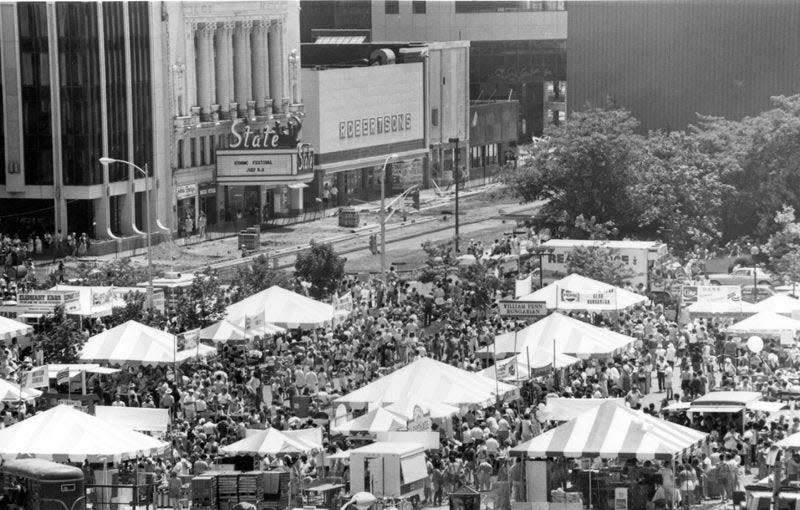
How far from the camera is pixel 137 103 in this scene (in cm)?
9750

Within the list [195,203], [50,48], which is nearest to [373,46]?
[195,203]

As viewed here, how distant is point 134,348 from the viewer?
53781mm

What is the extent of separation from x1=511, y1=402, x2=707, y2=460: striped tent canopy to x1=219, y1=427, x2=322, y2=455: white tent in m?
4.48

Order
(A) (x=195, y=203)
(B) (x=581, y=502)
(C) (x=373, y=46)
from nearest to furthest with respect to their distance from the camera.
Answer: (B) (x=581, y=502)
(A) (x=195, y=203)
(C) (x=373, y=46)

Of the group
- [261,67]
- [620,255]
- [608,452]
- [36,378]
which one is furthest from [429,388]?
[261,67]

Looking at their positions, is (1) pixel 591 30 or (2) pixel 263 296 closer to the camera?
(2) pixel 263 296

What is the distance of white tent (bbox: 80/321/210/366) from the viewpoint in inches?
2104

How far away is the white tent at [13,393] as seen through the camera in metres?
47.7

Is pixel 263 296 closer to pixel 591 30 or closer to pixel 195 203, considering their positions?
pixel 195 203

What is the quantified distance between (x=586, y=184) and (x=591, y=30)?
31.2m

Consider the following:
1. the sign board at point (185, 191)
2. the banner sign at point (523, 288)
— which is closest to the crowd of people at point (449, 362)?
the banner sign at point (523, 288)

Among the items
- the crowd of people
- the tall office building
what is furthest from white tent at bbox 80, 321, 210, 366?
the tall office building

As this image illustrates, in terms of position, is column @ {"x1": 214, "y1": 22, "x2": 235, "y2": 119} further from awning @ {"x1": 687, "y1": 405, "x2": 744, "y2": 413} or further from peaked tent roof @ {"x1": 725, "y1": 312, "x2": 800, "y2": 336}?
awning @ {"x1": 687, "y1": 405, "x2": 744, "y2": 413}

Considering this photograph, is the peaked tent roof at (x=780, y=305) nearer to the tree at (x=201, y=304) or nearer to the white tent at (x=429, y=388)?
the white tent at (x=429, y=388)
